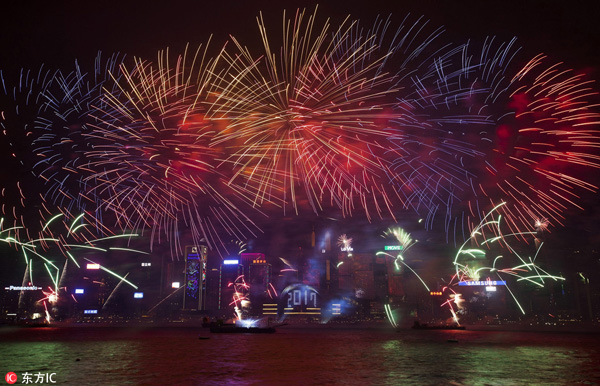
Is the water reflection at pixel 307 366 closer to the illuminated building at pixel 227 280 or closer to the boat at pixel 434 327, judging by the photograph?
the boat at pixel 434 327

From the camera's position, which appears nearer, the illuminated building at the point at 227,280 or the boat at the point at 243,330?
the boat at the point at 243,330

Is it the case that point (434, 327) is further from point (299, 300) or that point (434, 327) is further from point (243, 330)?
point (299, 300)

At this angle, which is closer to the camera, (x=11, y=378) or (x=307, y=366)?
(x=11, y=378)

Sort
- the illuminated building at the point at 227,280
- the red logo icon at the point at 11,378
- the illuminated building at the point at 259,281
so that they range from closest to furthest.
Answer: the red logo icon at the point at 11,378 → the illuminated building at the point at 259,281 → the illuminated building at the point at 227,280

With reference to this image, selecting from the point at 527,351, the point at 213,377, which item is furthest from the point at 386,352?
the point at 213,377

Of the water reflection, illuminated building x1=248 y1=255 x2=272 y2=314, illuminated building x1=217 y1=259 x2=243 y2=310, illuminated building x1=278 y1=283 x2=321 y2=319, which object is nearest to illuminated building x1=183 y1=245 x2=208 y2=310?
illuminated building x1=217 y1=259 x2=243 y2=310

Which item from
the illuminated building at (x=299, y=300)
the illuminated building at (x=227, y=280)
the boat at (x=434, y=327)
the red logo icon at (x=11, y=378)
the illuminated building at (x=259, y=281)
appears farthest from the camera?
the illuminated building at (x=227, y=280)

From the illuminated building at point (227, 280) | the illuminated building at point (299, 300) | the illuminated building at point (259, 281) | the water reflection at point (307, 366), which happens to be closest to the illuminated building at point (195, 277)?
the illuminated building at point (227, 280)

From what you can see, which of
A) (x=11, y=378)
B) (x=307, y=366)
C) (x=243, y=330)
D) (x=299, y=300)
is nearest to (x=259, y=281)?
(x=299, y=300)

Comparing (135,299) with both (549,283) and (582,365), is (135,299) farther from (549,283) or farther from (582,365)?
(582,365)

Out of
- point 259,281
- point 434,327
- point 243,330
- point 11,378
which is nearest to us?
point 11,378

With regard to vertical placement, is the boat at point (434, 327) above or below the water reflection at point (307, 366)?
below
